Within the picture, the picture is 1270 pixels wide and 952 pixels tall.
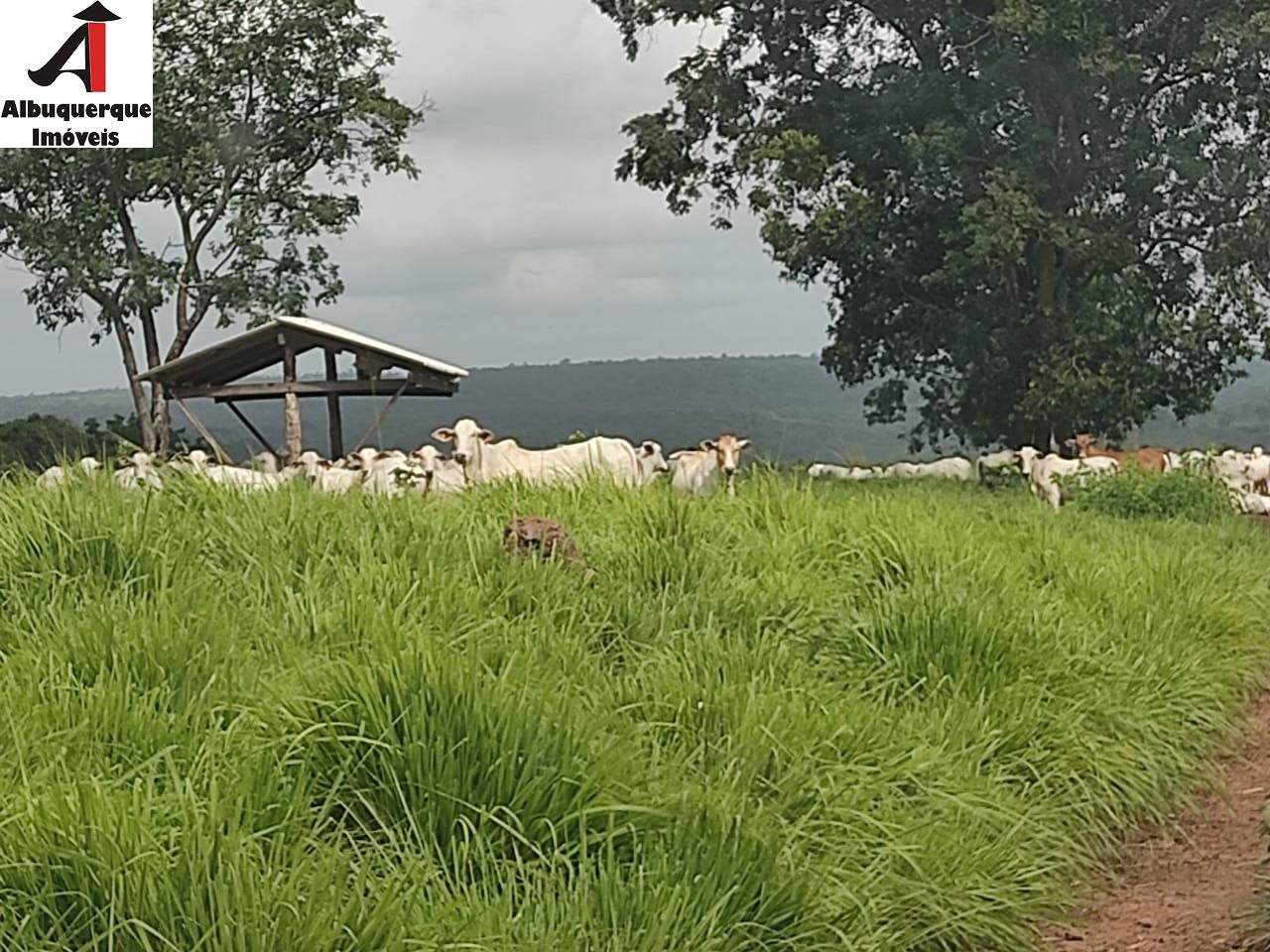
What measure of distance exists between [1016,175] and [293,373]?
334 inches

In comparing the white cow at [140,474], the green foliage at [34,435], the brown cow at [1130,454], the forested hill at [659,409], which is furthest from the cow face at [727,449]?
the green foliage at [34,435]

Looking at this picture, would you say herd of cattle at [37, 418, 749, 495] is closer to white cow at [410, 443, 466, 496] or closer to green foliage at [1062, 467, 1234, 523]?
white cow at [410, 443, 466, 496]

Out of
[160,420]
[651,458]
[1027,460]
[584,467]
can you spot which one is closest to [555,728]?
[584,467]

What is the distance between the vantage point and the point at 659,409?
22062mm

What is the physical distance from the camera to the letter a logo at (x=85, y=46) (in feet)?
35.1

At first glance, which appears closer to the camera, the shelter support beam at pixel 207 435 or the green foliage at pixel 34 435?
the shelter support beam at pixel 207 435

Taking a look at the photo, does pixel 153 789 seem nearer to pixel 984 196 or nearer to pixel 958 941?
pixel 958 941

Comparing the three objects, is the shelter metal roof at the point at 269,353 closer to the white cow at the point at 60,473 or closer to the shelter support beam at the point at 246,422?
the shelter support beam at the point at 246,422

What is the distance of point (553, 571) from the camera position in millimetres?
5430

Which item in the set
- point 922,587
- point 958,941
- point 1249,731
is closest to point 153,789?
point 958,941

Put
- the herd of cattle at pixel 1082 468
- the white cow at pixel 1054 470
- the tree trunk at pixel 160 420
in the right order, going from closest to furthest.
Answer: the white cow at pixel 1054 470 < the herd of cattle at pixel 1082 468 < the tree trunk at pixel 160 420

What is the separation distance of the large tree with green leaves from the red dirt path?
1157cm

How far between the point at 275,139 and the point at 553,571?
1593 centimetres

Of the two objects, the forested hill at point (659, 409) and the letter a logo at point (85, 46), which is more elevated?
the letter a logo at point (85, 46)
